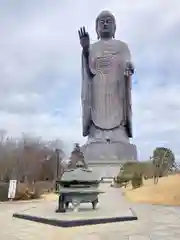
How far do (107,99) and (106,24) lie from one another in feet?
30.8

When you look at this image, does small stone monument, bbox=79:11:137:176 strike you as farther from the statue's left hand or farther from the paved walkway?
the paved walkway

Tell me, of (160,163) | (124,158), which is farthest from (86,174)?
(124,158)

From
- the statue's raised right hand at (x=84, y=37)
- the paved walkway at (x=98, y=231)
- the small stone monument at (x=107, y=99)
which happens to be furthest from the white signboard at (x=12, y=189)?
the small stone monument at (x=107, y=99)

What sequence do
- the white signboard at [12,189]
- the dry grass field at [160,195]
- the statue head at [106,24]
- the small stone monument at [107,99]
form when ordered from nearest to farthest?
the dry grass field at [160,195] < the white signboard at [12,189] < the small stone monument at [107,99] < the statue head at [106,24]

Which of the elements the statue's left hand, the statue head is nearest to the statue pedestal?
the statue's left hand

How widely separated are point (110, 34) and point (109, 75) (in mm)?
5521

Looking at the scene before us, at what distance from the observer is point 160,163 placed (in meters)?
34.2

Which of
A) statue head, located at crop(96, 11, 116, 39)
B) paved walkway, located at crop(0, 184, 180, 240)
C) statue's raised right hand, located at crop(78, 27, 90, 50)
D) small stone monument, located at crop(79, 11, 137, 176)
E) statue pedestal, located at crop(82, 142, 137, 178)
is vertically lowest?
paved walkway, located at crop(0, 184, 180, 240)

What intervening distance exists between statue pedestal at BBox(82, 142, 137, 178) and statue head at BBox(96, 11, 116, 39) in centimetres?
1343

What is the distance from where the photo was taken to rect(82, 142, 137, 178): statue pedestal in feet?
145

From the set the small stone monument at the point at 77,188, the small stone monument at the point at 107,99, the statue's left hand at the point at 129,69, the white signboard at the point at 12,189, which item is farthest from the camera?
the small stone monument at the point at 107,99

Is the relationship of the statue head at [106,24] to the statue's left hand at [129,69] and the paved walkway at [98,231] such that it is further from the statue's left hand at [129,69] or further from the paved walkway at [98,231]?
the paved walkway at [98,231]

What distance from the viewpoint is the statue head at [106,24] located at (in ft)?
154

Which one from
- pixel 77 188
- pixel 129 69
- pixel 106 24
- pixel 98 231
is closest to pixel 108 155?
pixel 129 69
